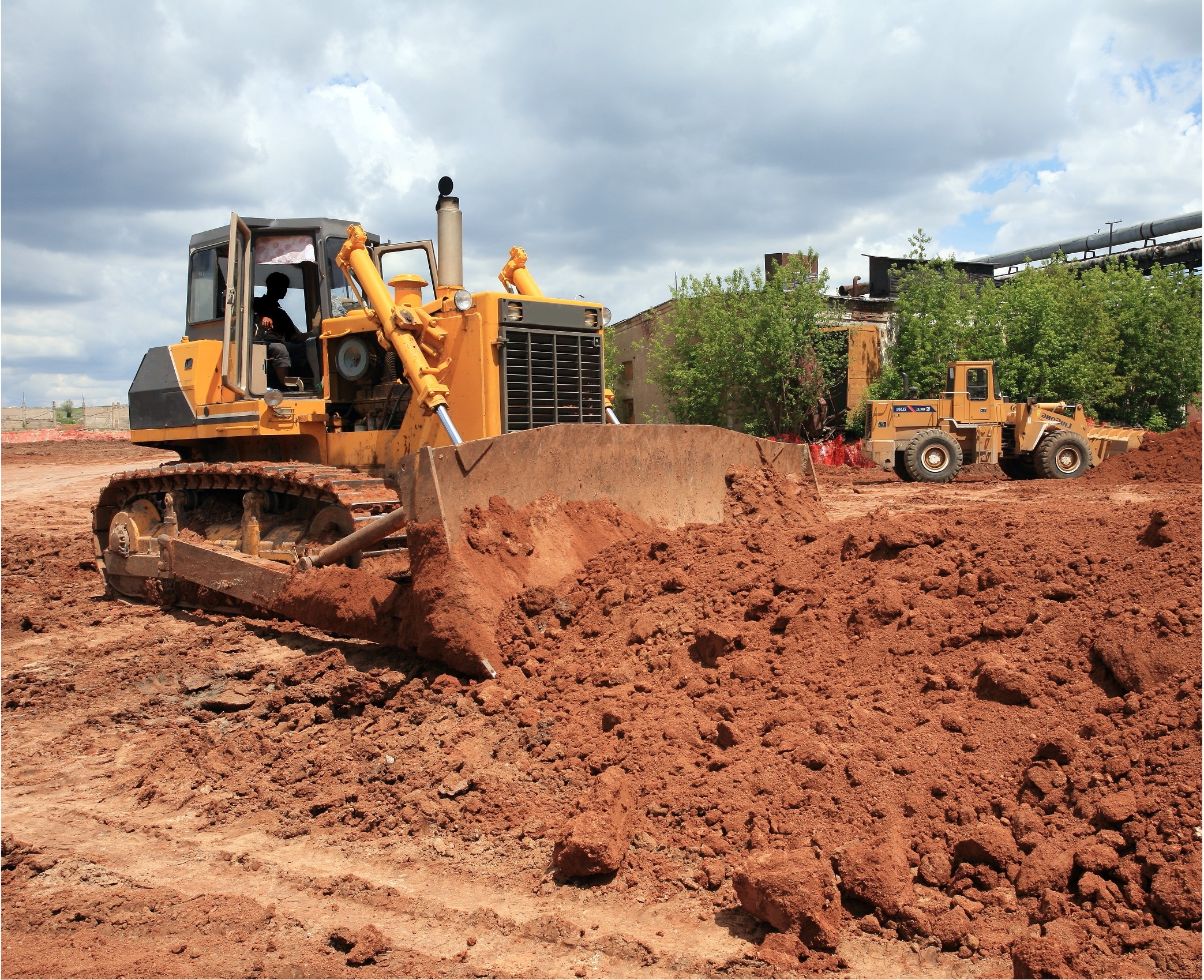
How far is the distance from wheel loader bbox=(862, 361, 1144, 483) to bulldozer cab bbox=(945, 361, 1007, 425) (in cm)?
1

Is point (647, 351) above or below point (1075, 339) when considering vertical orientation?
above

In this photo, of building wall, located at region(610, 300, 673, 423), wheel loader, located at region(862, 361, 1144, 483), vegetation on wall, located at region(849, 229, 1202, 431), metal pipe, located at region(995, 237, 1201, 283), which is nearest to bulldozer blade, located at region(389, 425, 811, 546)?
wheel loader, located at region(862, 361, 1144, 483)

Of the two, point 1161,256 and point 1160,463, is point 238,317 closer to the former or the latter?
point 1160,463

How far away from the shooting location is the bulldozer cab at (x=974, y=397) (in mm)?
19219

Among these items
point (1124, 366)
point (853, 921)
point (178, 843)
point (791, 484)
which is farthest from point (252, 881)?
point (1124, 366)

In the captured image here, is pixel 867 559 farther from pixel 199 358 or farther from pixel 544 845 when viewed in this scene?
pixel 199 358

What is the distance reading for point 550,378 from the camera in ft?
24.0

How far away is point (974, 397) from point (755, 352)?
8.07 metres

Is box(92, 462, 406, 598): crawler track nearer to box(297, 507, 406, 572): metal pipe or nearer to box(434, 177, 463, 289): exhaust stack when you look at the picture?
box(297, 507, 406, 572): metal pipe

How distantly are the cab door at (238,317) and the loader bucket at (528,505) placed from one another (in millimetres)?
2965

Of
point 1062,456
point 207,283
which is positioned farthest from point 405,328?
point 1062,456

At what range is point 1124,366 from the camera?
83.4 feet

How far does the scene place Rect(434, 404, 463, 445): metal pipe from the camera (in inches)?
252

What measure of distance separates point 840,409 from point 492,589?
23.8 metres
